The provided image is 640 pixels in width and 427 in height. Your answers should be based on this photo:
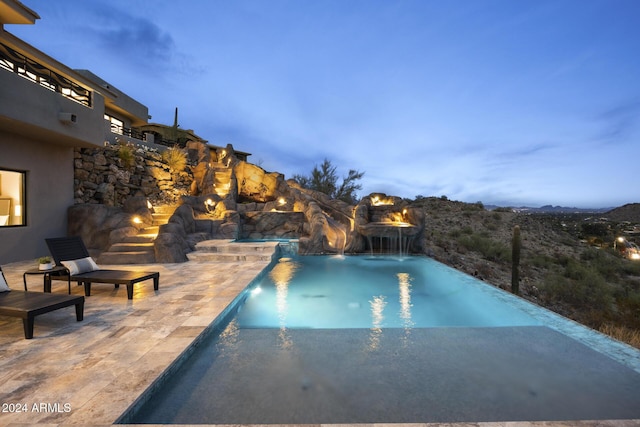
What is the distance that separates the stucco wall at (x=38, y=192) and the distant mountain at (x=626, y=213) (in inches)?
2086

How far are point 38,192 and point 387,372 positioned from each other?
11.4m

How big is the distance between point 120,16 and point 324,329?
113086 millimetres

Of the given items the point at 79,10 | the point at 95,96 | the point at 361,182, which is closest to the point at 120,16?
the point at 79,10

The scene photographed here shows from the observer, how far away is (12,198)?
9.59 m

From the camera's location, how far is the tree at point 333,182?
92.5 ft

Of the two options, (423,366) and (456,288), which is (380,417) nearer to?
(423,366)

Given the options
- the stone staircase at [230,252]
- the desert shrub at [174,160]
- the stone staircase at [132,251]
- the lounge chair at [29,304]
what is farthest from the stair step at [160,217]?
the lounge chair at [29,304]

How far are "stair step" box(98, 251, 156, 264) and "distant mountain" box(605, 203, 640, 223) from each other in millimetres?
50781

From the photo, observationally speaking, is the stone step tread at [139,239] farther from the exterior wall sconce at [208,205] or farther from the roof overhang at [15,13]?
the roof overhang at [15,13]

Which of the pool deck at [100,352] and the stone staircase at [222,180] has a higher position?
the stone staircase at [222,180]

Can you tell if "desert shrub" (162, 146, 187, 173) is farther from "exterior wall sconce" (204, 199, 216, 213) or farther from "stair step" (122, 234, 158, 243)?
"stair step" (122, 234, 158, 243)

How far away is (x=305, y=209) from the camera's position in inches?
638

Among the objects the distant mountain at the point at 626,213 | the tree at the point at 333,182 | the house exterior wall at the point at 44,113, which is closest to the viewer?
the house exterior wall at the point at 44,113

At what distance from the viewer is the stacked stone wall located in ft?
38.4
